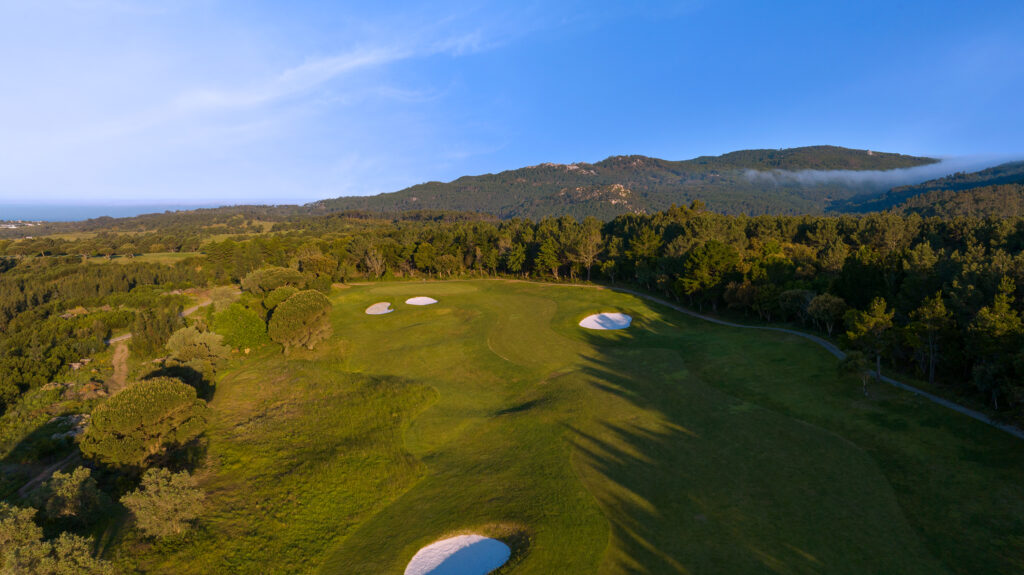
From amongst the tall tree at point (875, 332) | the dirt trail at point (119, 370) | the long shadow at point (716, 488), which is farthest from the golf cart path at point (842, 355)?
the dirt trail at point (119, 370)

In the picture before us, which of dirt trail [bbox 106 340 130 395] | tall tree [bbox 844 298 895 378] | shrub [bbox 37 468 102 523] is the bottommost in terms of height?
dirt trail [bbox 106 340 130 395]

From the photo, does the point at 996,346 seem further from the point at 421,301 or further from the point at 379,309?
the point at 379,309

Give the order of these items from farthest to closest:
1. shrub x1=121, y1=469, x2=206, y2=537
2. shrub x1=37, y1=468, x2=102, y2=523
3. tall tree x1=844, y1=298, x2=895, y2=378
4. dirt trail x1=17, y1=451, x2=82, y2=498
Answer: tall tree x1=844, y1=298, x2=895, y2=378 → dirt trail x1=17, y1=451, x2=82, y2=498 → shrub x1=37, y1=468, x2=102, y2=523 → shrub x1=121, y1=469, x2=206, y2=537

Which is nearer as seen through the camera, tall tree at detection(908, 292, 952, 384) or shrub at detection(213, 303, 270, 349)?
tall tree at detection(908, 292, 952, 384)

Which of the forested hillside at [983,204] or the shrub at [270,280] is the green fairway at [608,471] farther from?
the forested hillside at [983,204]

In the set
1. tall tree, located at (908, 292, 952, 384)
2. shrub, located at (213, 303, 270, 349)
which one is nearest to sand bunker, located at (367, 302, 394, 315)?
shrub, located at (213, 303, 270, 349)

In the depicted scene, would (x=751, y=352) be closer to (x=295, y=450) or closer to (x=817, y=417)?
(x=817, y=417)

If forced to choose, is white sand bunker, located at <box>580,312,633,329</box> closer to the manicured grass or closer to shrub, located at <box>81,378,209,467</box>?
shrub, located at <box>81,378,209,467</box>

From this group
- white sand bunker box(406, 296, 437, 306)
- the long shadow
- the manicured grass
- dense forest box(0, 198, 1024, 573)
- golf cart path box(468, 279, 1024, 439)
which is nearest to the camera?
the long shadow
